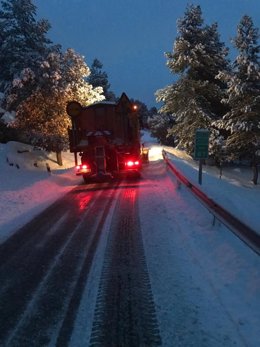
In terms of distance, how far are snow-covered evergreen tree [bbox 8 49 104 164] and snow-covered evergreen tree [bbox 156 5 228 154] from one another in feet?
27.8

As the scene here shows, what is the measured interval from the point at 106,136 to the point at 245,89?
1244cm

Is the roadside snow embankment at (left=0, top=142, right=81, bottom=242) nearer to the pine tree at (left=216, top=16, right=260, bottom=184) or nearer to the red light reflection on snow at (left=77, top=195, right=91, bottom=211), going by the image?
the red light reflection on snow at (left=77, top=195, right=91, bottom=211)

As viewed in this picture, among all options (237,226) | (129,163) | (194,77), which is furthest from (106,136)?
(194,77)

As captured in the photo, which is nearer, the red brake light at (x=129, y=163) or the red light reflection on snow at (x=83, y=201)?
the red light reflection on snow at (x=83, y=201)

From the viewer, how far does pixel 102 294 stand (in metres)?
5.86

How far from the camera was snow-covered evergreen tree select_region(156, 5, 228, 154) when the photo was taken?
100 ft

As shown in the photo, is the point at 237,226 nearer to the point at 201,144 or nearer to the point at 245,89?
the point at 201,144

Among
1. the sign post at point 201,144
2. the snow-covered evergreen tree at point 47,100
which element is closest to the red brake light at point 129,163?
the sign post at point 201,144

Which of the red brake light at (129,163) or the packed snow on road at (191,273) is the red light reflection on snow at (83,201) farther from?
the red brake light at (129,163)

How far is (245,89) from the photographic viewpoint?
87.0 feet

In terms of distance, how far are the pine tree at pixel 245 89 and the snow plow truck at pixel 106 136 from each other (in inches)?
412

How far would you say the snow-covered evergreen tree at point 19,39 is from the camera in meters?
25.7

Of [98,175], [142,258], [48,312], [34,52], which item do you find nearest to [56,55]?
[34,52]

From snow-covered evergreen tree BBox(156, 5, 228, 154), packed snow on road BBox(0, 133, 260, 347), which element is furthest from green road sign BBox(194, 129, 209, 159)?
snow-covered evergreen tree BBox(156, 5, 228, 154)
